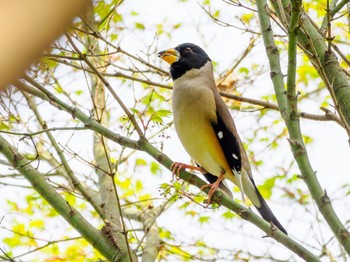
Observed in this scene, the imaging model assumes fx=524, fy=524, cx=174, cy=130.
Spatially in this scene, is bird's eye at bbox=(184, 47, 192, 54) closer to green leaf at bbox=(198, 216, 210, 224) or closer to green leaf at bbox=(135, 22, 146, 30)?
green leaf at bbox=(135, 22, 146, 30)

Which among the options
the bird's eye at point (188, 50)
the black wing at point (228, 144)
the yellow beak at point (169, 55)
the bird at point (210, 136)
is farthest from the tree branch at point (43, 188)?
the bird's eye at point (188, 50)

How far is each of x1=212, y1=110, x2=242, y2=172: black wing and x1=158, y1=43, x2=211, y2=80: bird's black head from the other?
2.18ft

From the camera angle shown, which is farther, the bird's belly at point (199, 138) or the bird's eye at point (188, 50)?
the bird's eye at point (188, 50)

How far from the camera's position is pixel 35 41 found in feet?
2.42

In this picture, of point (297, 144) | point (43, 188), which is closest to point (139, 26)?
point (43, 188)

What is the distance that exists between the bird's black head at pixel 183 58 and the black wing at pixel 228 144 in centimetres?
66

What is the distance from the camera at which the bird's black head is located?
451 cm

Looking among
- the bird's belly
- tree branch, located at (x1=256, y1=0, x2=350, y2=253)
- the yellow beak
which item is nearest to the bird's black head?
the yellow beak

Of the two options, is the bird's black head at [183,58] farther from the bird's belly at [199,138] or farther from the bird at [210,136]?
the bird's belly at [199,138]

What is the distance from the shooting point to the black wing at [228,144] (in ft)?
13.2

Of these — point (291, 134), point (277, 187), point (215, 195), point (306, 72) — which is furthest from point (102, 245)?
point (306, 72)

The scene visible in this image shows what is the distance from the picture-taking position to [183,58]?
4.66 meters

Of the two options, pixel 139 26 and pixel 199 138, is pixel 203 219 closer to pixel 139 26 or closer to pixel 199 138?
pixel 139 26

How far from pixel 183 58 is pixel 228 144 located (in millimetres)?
1030
